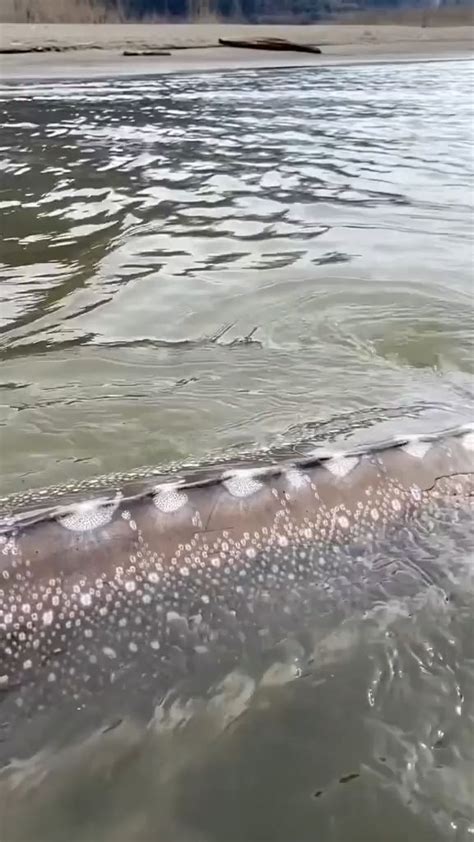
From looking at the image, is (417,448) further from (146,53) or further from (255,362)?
(146,53)

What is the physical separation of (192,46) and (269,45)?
3007 mm

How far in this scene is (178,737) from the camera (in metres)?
2.18

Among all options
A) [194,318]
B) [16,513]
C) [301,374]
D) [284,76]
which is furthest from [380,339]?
[284,76]

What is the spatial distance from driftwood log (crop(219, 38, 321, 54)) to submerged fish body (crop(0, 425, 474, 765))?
105 feet

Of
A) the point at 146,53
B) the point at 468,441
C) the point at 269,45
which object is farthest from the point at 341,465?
the point at 269,45

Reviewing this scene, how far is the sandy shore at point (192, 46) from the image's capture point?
2495cm

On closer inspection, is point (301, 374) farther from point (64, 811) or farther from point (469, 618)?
point (64, 811)

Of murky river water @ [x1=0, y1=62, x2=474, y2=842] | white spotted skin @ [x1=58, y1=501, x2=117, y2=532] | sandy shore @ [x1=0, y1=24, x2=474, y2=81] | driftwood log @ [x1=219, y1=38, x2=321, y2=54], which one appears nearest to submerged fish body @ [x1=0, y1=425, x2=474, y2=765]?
white spotted skin @ [x1=58, y1=501, x2=117, y2=532]

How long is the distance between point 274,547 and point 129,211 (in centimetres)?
571

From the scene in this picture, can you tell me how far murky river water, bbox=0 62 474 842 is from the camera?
2049 mm

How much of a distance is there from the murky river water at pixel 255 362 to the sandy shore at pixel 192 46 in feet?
46.0

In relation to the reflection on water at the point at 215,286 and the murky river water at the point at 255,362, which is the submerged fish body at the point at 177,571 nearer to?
the murky river water at the point at 255,362

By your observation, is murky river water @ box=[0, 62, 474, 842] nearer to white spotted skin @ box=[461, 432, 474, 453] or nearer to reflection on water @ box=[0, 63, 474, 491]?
reflection on water @ box=[0, 63, 474, 491]

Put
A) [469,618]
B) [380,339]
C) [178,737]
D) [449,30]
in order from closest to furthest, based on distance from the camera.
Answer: [178,737], [469,618], [380,339], [449,30]
